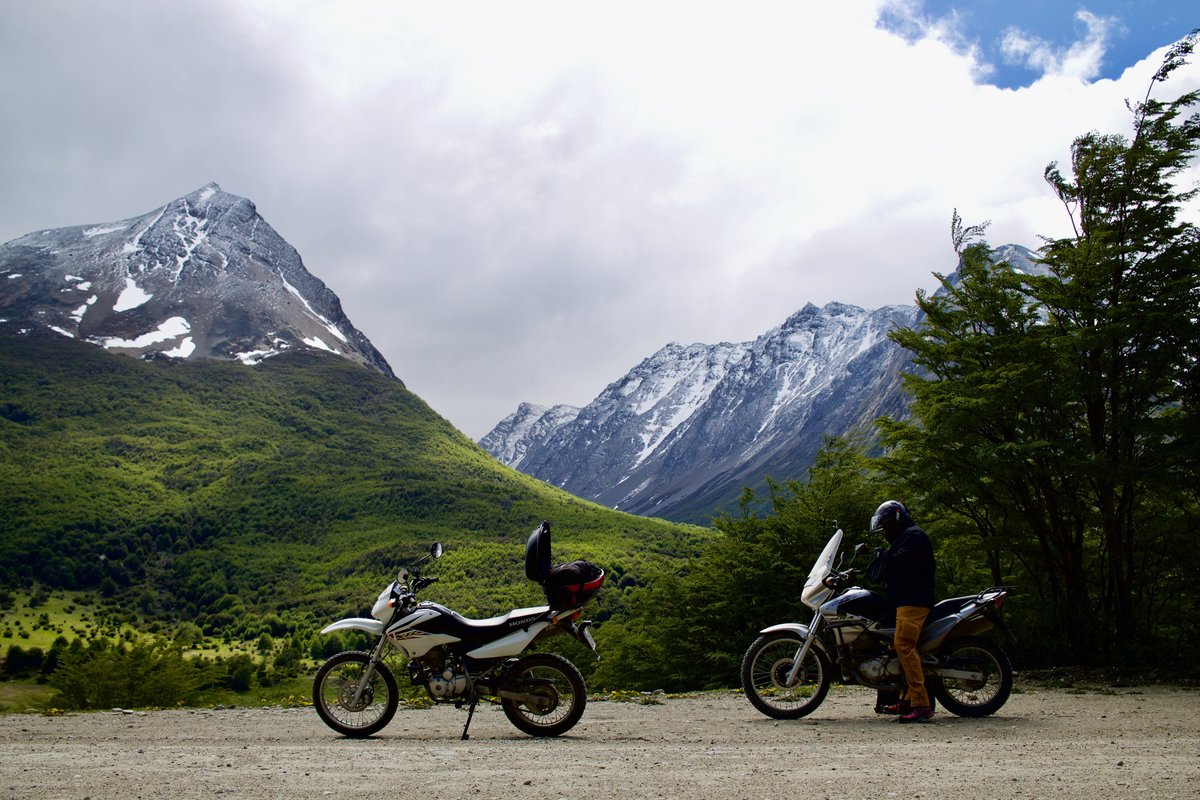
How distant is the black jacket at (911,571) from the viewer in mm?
9305

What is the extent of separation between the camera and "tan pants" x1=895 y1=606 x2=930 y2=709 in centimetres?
924

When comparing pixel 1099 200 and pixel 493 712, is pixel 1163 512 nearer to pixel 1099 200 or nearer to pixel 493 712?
pixel 1099 200

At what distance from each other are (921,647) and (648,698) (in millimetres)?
4402

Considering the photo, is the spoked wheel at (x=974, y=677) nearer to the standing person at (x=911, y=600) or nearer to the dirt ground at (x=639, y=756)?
the dirt ground at (x=639, y=756)

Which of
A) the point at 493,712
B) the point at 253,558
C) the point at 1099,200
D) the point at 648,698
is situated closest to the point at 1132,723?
the point at 648,698

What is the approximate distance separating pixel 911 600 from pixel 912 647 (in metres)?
0.47

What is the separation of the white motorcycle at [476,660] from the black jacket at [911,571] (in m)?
3.00

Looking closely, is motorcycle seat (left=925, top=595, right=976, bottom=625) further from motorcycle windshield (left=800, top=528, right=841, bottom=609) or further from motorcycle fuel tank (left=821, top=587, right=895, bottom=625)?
motorcycle windshield (left=800, top=528, right=841, bottom=609)

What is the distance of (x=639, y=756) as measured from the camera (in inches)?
295

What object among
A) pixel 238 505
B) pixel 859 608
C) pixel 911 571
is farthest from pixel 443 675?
pixel 238 505

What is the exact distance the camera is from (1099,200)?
15.8 m

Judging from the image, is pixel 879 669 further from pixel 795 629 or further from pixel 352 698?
pixel 352 698

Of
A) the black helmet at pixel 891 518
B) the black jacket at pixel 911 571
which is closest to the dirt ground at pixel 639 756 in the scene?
the black jacket at pixel 911 571

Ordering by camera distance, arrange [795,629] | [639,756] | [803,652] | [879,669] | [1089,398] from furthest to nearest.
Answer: [1089,398] < [795,629] < [803,652] < [879,669] < [639,756]
